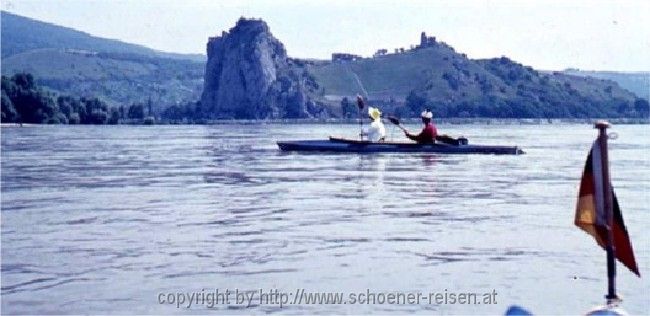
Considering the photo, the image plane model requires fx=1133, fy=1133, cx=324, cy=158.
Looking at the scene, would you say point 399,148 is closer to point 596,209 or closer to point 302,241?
point 302,241

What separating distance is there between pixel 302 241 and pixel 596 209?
9830mm

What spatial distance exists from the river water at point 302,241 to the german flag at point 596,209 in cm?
204

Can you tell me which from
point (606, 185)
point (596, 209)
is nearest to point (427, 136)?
point (596, 209)

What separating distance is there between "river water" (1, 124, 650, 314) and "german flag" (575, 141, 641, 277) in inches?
80.3

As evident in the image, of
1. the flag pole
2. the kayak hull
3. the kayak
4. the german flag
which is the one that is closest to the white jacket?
the kayak

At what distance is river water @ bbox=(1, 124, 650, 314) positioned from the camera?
18.0m

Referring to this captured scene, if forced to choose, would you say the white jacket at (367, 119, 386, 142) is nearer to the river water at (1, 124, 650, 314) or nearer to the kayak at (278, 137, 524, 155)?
the kayak at (278, 137, 524, 155)

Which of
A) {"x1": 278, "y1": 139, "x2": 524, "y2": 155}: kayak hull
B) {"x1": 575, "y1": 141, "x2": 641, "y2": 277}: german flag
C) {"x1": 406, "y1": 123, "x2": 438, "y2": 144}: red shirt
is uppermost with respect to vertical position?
{"x1": 575, "y1": 141, "x2": 641, "y2": 277}: german flag

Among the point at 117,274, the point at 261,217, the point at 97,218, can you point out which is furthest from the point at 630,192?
the point at 117,274

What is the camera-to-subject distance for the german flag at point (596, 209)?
1470 centimetres

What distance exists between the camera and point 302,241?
77.8 feet

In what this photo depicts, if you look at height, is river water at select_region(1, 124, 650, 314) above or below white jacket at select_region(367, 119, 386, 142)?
below

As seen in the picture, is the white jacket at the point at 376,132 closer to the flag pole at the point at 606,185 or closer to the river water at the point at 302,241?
the river water at the point at 302,241

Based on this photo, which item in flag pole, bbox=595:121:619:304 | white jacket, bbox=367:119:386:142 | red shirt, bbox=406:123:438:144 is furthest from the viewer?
white jacket, bbox=367:119:386:142
